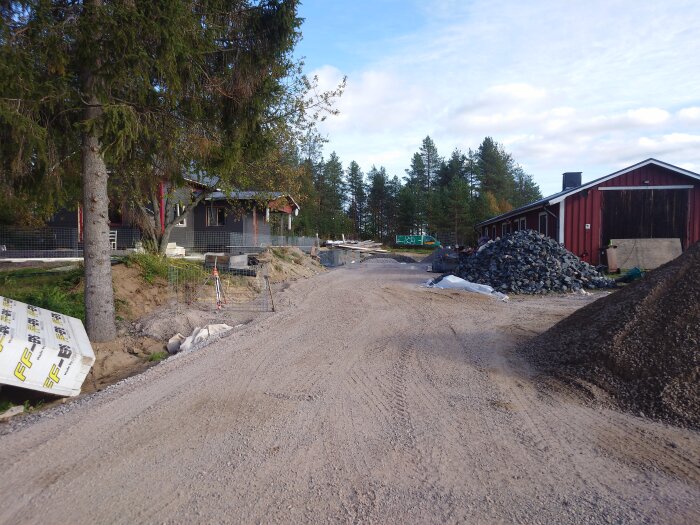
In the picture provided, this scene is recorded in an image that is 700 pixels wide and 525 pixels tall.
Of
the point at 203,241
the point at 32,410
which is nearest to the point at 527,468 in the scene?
the point at 32,410

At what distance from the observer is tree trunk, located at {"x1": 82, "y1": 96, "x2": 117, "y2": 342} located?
340 inches

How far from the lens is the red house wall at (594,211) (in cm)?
2183

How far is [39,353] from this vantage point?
6.32 m

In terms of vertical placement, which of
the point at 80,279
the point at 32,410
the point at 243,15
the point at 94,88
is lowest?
the point at 32,410

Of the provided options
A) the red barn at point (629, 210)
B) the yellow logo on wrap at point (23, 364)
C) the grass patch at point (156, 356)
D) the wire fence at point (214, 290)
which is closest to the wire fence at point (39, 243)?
the wire fence at point (214, 290)

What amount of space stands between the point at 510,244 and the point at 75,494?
16918 mm

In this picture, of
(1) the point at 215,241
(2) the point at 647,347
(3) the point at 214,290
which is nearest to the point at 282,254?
(1) the point at 215,241

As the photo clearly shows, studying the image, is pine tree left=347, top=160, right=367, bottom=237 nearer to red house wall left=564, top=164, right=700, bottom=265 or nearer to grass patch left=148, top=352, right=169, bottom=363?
red house wall left=564, top=164, right=700, bottom=265

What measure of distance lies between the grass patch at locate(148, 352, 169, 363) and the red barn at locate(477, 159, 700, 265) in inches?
712

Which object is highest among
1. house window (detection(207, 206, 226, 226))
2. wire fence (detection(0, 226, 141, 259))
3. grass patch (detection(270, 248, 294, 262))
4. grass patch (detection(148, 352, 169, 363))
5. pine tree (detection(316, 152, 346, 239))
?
pine tree (detection(316, 152, 346, 239))

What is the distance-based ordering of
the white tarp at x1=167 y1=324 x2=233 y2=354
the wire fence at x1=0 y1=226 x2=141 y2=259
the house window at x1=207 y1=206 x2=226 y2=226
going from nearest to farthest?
the white tarp at x1=167 y1=324 x2=233 y2=354 → the wire fence at x1=0 y1=226 x2=141 y2=259 → the house window at x1=207 y1=206 x2=226 y2=226

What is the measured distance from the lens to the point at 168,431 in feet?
16.0

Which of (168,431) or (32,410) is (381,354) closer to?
(168,431)

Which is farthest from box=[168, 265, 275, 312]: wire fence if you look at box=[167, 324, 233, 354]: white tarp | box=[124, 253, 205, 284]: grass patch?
box=[167, 324, 233, 354]: white tarp
